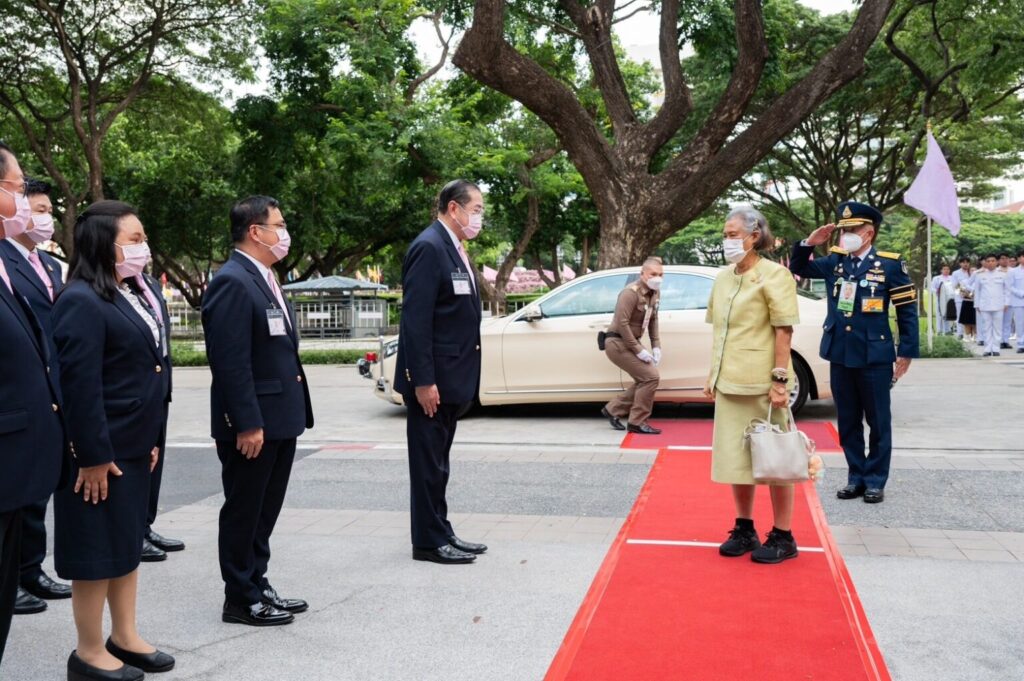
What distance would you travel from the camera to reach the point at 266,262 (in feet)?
14.7

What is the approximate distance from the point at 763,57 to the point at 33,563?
12.4m

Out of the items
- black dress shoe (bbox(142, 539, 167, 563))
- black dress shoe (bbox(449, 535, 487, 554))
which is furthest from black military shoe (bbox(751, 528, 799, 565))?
black dress shoe (bbox(142, 539, 167, 563))

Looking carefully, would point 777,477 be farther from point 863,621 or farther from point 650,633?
point 650,633

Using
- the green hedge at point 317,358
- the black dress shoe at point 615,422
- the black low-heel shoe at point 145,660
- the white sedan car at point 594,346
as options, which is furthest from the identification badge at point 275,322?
the green hedge at point 317,358

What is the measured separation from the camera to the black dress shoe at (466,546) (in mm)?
5402

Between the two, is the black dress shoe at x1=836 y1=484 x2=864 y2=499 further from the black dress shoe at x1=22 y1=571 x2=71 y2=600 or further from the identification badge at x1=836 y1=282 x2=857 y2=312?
the black dress shoe at x1=22 y1=571 x2=71 y2=600

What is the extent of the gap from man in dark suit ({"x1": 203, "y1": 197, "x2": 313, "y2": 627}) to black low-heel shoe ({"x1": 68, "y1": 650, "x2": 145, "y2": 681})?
0.72 m

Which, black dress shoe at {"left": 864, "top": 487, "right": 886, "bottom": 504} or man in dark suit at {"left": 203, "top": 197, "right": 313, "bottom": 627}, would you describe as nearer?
man in dark suit at {"left": 203, "top": 197, "right": 313, "bottom": 627}

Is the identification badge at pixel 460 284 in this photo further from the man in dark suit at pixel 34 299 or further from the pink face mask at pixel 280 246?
the man in dark suit at pixel 34 299

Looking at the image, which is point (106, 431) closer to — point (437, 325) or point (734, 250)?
point (437, 325)

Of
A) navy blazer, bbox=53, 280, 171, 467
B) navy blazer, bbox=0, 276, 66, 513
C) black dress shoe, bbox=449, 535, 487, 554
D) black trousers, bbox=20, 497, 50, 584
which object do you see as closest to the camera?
navy blazer, bbox=0, 276, 66, 513

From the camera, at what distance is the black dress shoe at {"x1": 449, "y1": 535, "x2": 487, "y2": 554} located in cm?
540

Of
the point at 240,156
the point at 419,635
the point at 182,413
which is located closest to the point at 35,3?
the point at 240,156

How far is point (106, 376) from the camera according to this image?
3.68 metres
